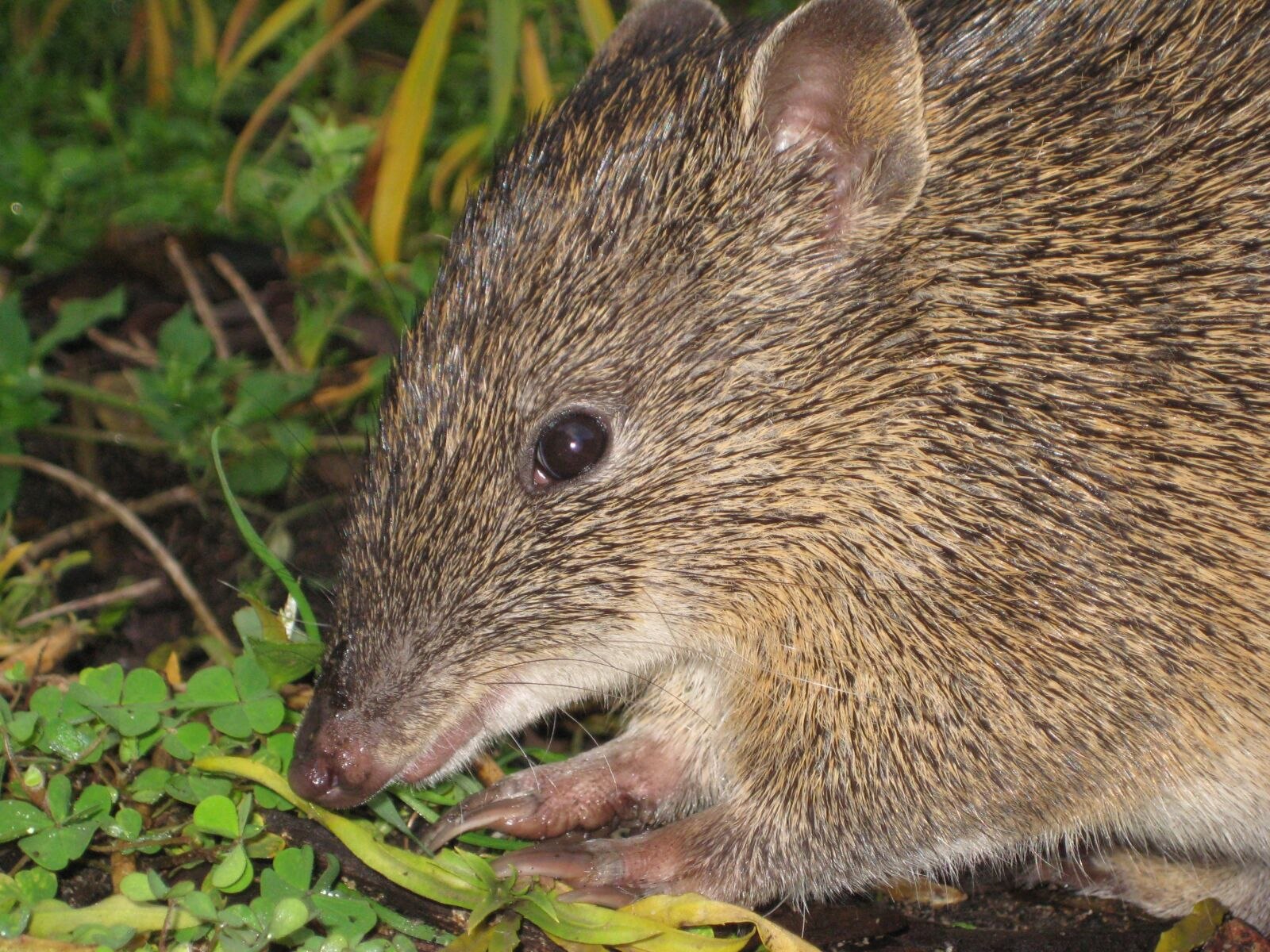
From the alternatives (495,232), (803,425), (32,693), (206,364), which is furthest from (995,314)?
(206,364)

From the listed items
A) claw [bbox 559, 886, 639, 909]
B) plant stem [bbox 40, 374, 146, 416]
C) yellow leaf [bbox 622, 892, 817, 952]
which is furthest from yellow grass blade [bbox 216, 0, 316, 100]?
yellow leaf [bbox 622, 892, 817, 952]

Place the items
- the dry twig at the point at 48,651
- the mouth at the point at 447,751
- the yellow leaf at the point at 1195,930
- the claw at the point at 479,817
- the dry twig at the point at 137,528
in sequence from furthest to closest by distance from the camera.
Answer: the dry twig at the point at 137,528 → the dry twig at the point at 48,651 → the claw at the point at 479,817 → the yellow leaf at the point at 1195,930 → the mouth at the point at 447,751

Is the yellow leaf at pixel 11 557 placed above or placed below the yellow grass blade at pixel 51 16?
below

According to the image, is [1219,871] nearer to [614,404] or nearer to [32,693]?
[614,404]

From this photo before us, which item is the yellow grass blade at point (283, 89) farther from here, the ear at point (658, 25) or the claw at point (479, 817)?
the claw at point (479, 817)

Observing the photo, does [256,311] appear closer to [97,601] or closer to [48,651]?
Answer: [97,601]

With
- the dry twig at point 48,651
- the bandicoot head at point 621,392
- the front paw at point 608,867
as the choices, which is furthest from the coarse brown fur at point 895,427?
the dry twig at point 48,651

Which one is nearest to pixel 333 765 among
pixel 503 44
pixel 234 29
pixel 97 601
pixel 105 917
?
pixel 105 917
